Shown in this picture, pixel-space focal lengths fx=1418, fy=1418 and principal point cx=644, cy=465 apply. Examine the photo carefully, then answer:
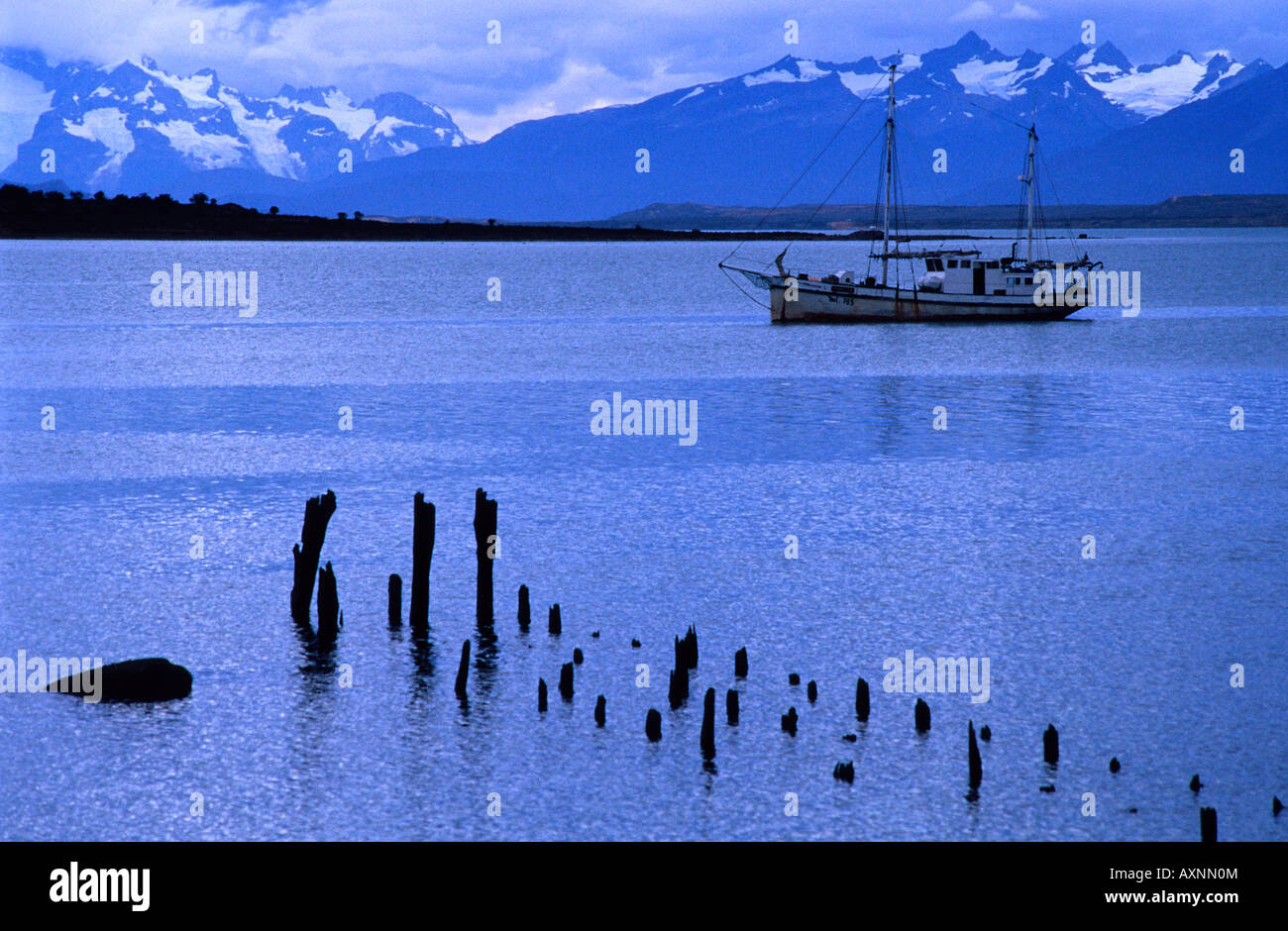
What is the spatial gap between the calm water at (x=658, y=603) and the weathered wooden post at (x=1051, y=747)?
242mm

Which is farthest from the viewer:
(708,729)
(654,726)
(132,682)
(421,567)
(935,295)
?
(935,295)

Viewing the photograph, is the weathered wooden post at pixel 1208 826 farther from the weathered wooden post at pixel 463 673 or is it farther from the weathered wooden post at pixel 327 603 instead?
the weathered wooden post at pixel 327 603

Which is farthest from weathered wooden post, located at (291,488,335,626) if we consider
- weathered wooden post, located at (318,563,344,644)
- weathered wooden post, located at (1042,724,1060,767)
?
weathered wooden post, located at (1042,724,1060,767)

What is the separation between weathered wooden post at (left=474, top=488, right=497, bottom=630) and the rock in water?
15.5ft

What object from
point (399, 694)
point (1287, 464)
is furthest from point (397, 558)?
point (1287, 464)

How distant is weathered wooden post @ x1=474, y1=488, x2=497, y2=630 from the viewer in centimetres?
2252

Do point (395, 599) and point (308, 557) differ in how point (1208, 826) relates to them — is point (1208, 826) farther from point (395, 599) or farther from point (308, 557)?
point (308, 557)

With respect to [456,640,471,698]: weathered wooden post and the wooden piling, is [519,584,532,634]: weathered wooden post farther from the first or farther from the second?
the wooden piling

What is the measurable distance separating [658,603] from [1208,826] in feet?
35.5

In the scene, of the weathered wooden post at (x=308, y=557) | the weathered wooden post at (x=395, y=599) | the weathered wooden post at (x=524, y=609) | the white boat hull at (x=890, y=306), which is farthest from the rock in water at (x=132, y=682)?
the white boat hull at (x=890, y=306)

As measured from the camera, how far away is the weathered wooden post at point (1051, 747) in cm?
1712

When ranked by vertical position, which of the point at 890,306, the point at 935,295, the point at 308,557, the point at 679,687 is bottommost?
the point at 679,687

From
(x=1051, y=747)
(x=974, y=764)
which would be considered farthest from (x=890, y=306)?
(x=974, y=764)

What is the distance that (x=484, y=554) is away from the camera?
22.6m
